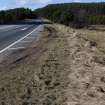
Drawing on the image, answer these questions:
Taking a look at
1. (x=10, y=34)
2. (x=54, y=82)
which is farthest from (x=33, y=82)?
(x=10, y=34)

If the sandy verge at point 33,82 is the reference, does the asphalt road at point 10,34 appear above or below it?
below

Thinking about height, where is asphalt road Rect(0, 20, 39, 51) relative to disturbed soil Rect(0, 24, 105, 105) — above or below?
below

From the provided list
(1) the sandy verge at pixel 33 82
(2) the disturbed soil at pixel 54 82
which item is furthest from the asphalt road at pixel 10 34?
(2) the disturbed soil at pixel 54 82

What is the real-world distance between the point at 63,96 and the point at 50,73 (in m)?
3.14

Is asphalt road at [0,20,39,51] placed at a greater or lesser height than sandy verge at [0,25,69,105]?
lesser

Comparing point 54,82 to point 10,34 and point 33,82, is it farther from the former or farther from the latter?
point 10,34

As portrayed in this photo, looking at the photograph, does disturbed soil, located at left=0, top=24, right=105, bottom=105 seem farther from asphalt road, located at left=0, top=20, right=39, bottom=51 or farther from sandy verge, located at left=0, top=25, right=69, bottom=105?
asphalt road, located at left=0, top=20, right=39, bottom=51

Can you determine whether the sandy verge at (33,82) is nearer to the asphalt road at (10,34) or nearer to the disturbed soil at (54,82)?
the disturbed soil at (54,82)

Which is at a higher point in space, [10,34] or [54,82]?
[54,82]

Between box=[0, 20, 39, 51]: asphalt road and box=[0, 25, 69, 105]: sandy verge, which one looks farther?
box=[0, 20, 39, 51]: asphalt road

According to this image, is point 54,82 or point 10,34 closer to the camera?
point 54,82

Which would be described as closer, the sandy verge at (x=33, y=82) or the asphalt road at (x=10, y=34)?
the sandy verge at (x=33, y=82)

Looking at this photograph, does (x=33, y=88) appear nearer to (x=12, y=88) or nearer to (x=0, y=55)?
(x=12, y=88)

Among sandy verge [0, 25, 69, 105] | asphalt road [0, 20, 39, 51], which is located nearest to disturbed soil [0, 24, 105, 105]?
sandy verge [0, 25, 69, 105]
